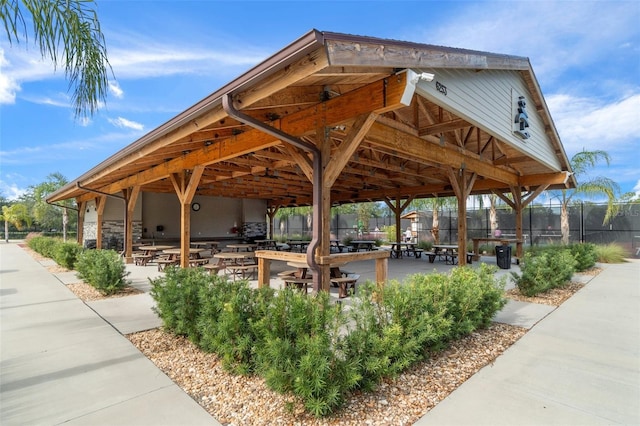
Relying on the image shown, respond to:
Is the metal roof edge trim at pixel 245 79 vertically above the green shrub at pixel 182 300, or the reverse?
the metal roof edge trim at pixel 245 79

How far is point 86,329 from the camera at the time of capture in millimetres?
3986

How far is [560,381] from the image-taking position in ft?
8.93

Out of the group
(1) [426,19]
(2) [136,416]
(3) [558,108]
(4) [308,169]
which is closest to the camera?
(2) [136,416]

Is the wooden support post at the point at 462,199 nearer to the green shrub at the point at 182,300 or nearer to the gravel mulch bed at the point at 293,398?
the gravel mulch bed at the point at 293,398

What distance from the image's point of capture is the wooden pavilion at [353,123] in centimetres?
338

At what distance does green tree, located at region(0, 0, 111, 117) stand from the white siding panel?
3.32m

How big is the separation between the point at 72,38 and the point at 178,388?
284 centimetres

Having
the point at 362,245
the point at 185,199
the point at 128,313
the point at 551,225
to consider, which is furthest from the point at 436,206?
the point at 128,313

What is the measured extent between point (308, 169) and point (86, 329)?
338cm

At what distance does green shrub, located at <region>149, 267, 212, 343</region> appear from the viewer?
3.42m

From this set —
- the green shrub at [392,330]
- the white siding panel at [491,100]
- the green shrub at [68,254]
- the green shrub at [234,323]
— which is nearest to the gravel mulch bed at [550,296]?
the white siding panel at [491,100]

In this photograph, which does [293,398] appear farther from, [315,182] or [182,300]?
[315,182]

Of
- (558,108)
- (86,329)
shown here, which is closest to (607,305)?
(86,329)

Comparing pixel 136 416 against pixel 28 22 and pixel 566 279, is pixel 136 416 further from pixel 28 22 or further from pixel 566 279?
pixel 566 279
